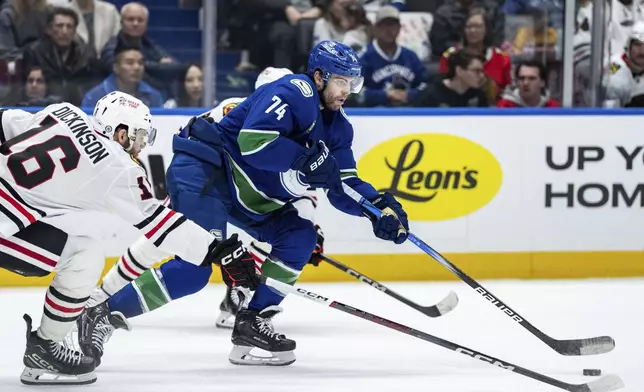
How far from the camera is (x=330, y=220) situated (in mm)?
5504

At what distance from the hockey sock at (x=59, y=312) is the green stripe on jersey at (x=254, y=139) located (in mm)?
725

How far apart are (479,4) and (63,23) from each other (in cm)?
223

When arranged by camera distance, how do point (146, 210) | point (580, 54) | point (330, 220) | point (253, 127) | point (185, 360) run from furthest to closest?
1. point (580, 54)
2. point (330, 220)
3. point (185, 360)
4. point (253, 127)
5. point (146, 210)

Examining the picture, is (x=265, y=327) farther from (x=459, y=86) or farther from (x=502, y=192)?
(x=459, y=86)

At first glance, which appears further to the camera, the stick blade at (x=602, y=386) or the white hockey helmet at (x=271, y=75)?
the white hockey helmet at (x=271, y=75)

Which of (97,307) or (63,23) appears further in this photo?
(63,23)

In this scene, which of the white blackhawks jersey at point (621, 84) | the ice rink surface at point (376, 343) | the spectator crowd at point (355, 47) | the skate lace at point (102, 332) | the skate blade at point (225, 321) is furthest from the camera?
the white blackhawks jersey at point (621, 84)

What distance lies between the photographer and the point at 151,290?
3.83 meters

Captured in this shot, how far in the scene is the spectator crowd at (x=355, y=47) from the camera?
5656mm

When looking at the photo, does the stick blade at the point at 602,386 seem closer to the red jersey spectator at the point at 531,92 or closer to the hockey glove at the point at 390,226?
the hockey glove at the point at 390,226

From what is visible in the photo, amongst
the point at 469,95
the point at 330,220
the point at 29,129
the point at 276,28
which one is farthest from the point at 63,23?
the point at 29,129

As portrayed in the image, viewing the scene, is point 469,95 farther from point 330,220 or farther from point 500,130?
point 330,220

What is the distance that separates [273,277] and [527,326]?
88 cm

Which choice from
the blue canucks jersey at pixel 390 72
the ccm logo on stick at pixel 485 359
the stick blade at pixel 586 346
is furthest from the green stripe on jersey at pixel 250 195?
the blue canucks jersey at pixel 390 72
